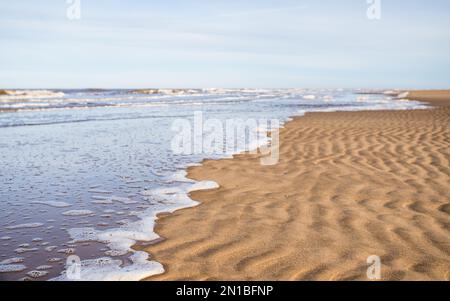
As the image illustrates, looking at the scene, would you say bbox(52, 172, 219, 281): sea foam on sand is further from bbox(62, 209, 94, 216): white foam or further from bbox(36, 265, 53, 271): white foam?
bbox(62, 209, 94, 216): white foam

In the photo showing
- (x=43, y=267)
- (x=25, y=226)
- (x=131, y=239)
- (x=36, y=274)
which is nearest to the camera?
(x=36, y=274)

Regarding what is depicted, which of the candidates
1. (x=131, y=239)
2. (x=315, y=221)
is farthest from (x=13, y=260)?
(x=315, y=221)

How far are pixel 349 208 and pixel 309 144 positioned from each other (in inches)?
201

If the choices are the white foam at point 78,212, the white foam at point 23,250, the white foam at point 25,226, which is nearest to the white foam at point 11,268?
the white foam at point 23,250

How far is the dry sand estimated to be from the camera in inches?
129

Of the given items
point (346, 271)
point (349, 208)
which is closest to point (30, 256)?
point (346, 271)

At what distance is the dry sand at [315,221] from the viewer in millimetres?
3289

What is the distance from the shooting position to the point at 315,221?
14.3 feet

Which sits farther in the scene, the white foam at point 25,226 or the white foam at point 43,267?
the white foam at point 25,226

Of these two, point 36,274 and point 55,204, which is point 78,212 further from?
point 36,274

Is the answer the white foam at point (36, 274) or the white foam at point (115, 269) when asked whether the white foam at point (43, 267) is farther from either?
the white foam at point (115, 269)
